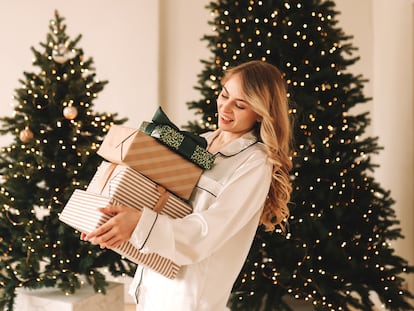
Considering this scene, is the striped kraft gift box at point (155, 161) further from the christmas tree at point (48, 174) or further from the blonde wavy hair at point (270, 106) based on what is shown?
the christmas tree at point (48, 174)

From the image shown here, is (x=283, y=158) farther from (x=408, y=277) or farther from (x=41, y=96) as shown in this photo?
(x=408, y=277)

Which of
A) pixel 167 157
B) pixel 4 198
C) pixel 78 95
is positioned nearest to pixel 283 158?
pixel 167 157

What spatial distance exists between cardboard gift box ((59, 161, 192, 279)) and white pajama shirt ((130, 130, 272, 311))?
75 mm

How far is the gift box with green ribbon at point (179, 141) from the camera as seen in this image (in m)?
1.30

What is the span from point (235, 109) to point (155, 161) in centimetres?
31

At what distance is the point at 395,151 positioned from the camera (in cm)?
350

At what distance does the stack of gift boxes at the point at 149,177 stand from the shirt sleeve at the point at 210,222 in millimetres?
92

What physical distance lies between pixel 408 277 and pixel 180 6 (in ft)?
9.74

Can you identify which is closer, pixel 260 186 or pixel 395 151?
pixel 260 186

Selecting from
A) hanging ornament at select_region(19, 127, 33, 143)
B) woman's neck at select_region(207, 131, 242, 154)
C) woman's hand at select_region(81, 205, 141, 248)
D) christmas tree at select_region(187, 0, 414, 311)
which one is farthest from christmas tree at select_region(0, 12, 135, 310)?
woman's hand at select_region(81, 205, 141, 248)

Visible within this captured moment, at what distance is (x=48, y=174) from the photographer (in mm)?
2535

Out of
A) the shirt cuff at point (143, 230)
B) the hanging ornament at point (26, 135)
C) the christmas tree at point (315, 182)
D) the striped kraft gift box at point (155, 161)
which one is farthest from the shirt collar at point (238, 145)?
the hanging ornament at point (26, 135)

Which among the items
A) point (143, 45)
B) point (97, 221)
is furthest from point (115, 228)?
point (143, 45)

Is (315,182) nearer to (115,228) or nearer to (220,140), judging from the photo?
(220,140)
